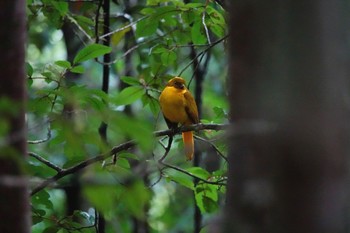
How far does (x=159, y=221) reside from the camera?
15.8 feet

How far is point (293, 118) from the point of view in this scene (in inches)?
28.6

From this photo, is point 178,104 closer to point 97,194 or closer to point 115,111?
point 115,111

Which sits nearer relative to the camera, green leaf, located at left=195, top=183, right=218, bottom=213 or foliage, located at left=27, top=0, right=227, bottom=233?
foliage, located at left=27, top=0, right=227, bottom=233

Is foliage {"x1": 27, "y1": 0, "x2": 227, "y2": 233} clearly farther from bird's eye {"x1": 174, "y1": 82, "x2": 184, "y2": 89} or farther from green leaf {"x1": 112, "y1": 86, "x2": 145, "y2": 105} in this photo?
bird's eye {"x1": 174, "y1": 82, "x2": 184, "y2": 89}

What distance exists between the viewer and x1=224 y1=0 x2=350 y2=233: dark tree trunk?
713 millimetres

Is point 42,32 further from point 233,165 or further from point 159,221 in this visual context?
point 233,165

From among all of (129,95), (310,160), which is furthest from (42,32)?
(310,160)

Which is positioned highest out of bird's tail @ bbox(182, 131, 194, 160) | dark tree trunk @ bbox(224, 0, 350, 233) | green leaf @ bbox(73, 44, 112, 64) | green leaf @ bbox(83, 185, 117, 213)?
dark tree trunk @ bbox(224, 0, 350, 233)

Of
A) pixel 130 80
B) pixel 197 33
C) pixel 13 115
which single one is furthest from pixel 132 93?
pixel 13 115

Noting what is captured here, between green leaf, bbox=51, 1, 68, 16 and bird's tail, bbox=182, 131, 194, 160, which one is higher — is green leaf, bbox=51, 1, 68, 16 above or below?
above

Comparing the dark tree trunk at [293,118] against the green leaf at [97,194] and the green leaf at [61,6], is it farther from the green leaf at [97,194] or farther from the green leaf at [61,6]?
the green leaf at [61,6]

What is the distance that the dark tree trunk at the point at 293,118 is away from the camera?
71 centimetres

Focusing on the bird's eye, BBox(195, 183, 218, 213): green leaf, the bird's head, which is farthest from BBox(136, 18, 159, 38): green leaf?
BBox(195, 183, 218, 213): green leaf

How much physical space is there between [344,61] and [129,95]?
61.2 inches
